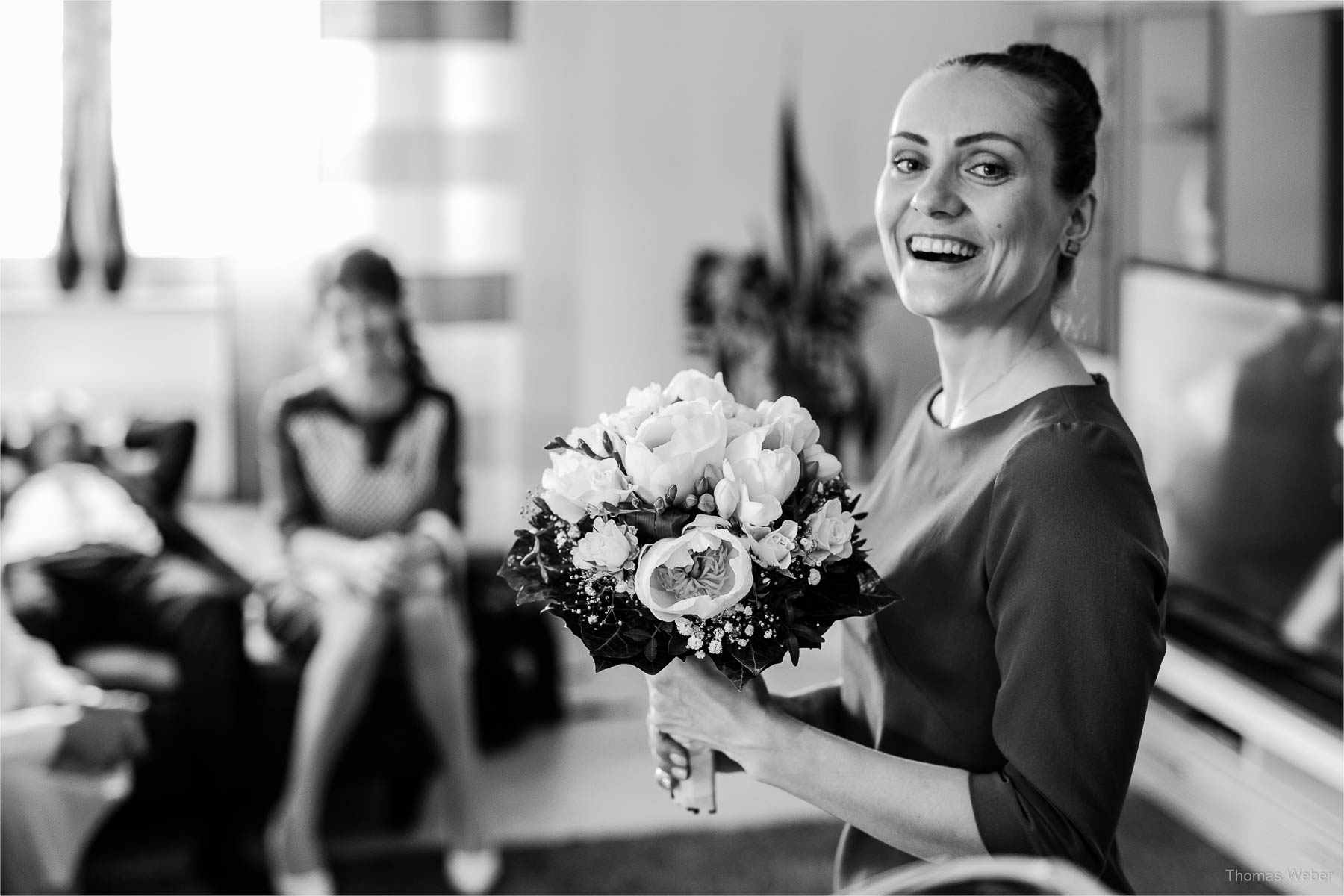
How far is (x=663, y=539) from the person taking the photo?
3.73ft

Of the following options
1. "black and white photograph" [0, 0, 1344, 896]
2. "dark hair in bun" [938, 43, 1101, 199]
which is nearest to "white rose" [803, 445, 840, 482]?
"black and white photograph" [0, 0, 1344, 896]

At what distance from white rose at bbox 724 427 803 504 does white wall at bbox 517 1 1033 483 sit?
3.28 meters

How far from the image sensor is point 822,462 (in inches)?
47.6

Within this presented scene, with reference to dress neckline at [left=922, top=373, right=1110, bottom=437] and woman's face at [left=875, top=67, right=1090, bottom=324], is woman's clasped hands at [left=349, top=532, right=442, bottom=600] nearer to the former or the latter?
dress neckline at [left=922, top=373, right=1110, bottom=437]

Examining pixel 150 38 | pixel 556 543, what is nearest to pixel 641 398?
pixel 556 543

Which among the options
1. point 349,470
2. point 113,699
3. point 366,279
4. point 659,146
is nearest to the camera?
point 113,699

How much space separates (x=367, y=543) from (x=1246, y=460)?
2050 mm

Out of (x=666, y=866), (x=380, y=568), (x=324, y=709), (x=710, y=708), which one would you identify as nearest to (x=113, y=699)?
(x=324, y=709)

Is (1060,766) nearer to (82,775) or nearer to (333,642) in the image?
(82,775)

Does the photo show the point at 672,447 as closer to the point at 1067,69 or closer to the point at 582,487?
the point at 582,487

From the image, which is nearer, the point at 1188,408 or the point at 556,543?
the point at 556,543

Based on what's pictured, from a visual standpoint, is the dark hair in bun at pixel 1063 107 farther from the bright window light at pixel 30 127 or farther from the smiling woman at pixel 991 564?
the bright window light at pixel 30 127

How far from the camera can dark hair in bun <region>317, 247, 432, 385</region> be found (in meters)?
3.29

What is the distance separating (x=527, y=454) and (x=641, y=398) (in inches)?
127
